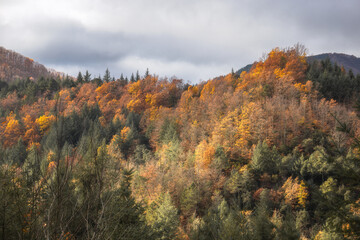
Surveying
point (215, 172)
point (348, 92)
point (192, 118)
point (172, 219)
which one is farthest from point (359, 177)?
point (348, 92)

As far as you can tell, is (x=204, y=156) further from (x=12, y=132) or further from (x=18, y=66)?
(x=18, y=66)

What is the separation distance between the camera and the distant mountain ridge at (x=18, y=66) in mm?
143450

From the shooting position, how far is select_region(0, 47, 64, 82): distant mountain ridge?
143m

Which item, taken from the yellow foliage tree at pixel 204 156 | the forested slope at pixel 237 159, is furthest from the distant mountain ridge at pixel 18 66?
the yellow foliage tree at pixel 204 156

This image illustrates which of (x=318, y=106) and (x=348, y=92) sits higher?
(x=348, y=92)

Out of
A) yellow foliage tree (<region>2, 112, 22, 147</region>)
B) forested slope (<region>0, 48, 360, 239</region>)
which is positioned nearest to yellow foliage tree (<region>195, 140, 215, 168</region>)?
forested slope (<region>0, 48, 360, 239</region>)

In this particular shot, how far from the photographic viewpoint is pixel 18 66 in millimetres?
159625

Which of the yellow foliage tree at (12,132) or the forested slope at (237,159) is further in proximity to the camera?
the yellow foliage tree at (12,132)

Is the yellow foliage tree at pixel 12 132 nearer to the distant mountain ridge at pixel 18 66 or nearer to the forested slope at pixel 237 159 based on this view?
the forested slope at pixel 237 159

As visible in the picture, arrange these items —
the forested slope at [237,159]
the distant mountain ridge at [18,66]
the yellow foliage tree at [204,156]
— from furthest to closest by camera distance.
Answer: the distant mountain ridge at [18,66], the yellow foliage tree at [204,156], the forested slope at [237,159]

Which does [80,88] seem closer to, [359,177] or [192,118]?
[192,118]

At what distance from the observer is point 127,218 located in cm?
931

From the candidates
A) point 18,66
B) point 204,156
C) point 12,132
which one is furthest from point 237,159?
point 18,66

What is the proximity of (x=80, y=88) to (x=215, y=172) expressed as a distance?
67358mm
